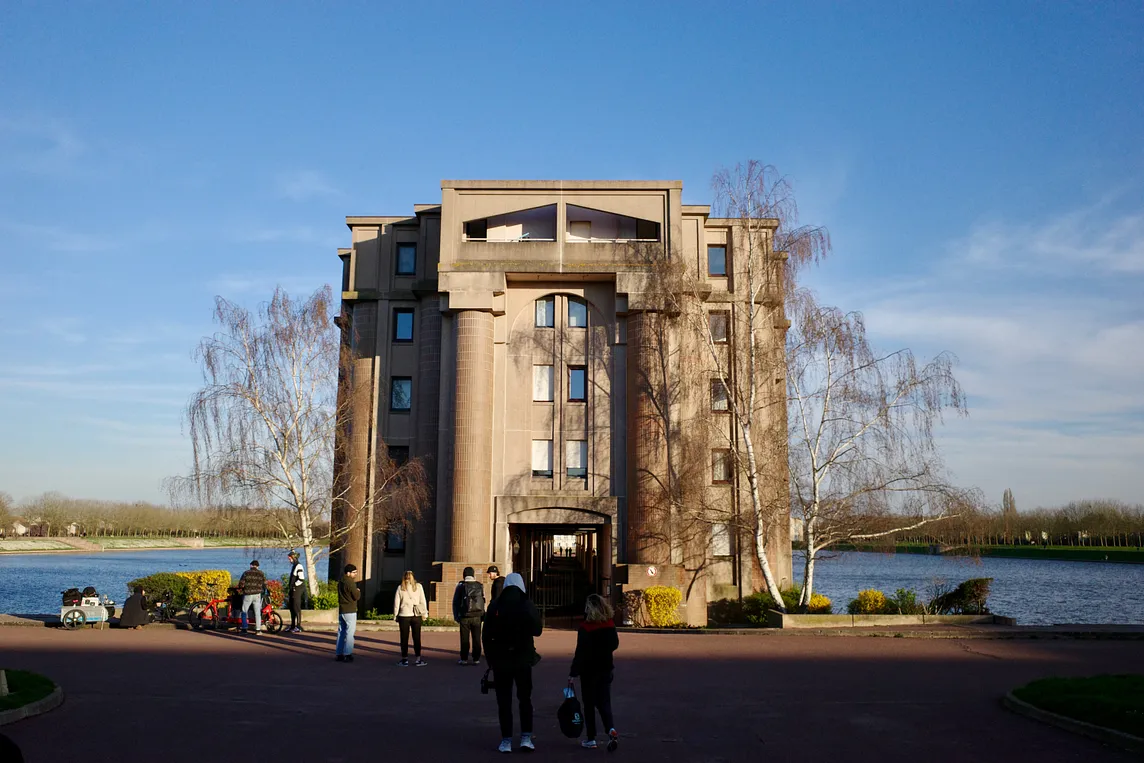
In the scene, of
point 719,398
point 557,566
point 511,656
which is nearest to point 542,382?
point 719,398

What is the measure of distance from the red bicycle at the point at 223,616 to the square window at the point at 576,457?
37.5 feet

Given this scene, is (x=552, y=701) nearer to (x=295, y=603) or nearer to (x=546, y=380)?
(x=295, y=603)

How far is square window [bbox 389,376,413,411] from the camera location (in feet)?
112

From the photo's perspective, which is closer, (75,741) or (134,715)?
(75,741)

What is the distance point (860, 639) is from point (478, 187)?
65.8 feet

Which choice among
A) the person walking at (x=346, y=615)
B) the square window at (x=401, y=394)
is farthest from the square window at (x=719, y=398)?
the person walking at (x=346, y=615)

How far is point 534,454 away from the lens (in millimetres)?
32906

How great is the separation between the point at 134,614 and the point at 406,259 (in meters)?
16.3

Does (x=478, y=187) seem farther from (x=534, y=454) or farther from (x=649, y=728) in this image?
(x=649, y=728)

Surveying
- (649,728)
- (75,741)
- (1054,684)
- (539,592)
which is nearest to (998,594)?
(539,592)

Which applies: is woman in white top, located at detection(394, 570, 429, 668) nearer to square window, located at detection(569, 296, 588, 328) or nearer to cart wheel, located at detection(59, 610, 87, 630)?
cart wheel, located at detection(59, 610, 87, 630)

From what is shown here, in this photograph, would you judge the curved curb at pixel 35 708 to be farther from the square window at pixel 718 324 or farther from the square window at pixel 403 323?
the square window at pixel 718 324

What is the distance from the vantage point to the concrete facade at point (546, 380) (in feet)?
101

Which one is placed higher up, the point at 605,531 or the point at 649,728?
the point at 605,531
